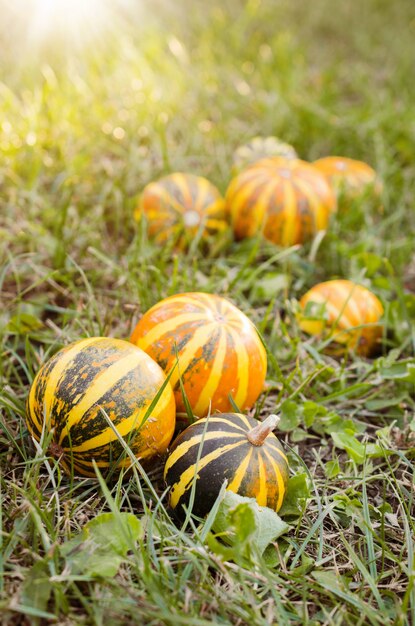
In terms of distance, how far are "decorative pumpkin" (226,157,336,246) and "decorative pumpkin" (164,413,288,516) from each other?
1811mm

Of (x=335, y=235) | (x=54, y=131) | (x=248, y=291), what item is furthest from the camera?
(x=54, y=131)

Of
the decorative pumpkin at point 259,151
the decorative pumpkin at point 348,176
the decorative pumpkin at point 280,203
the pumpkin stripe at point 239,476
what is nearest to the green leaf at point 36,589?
the pumpkin stripe at point 239,476

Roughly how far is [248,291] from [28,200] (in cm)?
147

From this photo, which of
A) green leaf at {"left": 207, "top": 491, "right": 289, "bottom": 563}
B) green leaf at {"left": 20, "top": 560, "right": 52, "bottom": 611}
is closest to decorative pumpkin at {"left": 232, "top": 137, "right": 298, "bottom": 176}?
green leaf at {"left": 207, "top": 491, "right": 289, "bottom": 563}

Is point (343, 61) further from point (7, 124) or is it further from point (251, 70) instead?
point (7, 124)

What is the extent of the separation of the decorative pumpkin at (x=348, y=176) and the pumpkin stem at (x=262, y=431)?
2.48m

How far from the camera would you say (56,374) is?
2.18 meters

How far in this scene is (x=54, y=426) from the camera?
2.13 meters

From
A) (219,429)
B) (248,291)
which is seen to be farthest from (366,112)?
(219,429)

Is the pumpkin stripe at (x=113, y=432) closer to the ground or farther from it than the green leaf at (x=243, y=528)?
farther from it

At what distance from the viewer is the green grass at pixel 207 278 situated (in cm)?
188

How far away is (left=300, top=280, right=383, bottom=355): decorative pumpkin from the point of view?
321cm

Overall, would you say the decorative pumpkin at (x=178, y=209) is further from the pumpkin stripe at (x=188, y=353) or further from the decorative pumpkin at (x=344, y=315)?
the pumpkin stripe at (x=188, y=353)

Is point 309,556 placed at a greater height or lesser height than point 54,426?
lesser
